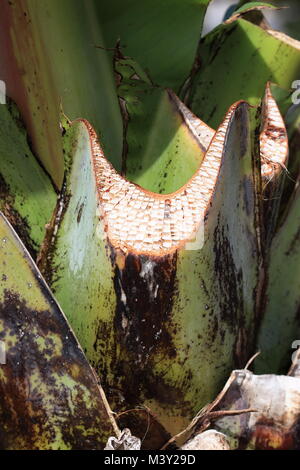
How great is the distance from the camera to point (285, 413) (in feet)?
2.24

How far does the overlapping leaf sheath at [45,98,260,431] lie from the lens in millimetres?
677

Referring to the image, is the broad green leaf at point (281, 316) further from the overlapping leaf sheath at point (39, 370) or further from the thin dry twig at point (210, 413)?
the overlapping leaf sheath at point (39, 370)

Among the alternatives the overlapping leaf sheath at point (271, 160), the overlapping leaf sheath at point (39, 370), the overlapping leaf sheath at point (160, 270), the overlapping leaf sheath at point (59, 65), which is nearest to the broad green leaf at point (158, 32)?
the overlapping leaf sheath at point (59, 65)

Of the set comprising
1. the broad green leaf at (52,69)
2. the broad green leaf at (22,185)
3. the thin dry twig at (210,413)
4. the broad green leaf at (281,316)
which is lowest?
the thin dry twig at (210,413)

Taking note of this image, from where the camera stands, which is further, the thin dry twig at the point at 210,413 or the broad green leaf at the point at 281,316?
the broad green leaf at the point at 281,316

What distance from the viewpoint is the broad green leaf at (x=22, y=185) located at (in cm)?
80

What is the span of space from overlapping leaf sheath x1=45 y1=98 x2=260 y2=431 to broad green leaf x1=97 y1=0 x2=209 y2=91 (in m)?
0.31

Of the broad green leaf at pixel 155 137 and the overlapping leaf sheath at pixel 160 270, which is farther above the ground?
the broad green leaf at pixel 155 137

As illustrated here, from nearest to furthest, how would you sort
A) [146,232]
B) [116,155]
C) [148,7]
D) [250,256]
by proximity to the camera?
[146,232] → [250,256] → [116,155] → [148,7]

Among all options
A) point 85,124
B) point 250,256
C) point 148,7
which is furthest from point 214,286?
point 148,7

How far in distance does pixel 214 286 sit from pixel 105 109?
30cm

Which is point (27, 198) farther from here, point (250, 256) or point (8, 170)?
point (250, 256)

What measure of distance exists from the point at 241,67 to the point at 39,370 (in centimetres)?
61

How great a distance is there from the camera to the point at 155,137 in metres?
0.89
